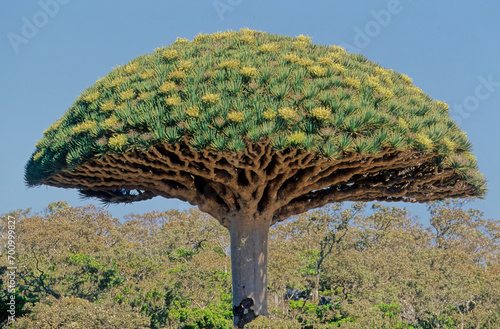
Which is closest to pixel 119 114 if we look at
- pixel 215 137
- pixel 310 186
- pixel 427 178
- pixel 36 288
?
pixel 215 137

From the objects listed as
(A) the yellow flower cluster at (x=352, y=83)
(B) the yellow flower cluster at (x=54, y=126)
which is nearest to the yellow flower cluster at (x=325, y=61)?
(A) the yellow flower cluster at (x=352, y=83)

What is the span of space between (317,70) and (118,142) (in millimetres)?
4158

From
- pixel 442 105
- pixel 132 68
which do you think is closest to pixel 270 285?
pixel 442 105

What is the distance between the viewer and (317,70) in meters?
9.45

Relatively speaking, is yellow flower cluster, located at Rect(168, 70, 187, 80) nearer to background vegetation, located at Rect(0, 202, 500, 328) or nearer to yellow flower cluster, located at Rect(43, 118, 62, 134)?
yellow flower cluster, located at Rect(43, 118, 62, 134)

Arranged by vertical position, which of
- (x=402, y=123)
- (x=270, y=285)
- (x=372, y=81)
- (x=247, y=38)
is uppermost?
(x=247, y=38)

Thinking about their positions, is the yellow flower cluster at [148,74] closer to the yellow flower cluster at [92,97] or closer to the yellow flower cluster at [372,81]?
the yellow flower cluster at [92,97]

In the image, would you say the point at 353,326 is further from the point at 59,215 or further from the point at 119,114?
the point at 59,215

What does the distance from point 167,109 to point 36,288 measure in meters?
13.9

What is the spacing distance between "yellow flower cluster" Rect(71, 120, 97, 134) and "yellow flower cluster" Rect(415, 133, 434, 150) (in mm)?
6463

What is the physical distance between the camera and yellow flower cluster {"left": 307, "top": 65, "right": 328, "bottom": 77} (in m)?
9.45

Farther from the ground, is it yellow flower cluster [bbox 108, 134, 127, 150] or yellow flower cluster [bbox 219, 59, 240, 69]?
yellow flower cluster [bbox 219, 59, 240, 69]

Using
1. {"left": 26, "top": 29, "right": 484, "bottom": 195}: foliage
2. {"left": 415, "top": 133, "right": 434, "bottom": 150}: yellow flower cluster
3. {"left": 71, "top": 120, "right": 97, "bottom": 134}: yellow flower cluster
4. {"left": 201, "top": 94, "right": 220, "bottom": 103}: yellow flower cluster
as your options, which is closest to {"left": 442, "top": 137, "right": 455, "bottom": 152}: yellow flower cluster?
{"left": 26, "top": 29, "right": 484, "bottom": 195}: foliage

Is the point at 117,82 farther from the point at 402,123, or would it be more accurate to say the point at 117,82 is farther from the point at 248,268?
the point at 402,123
